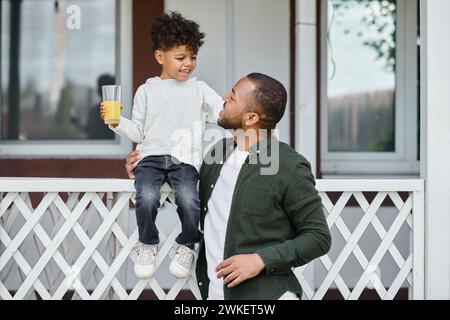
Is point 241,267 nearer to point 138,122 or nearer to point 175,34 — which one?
point 138,122

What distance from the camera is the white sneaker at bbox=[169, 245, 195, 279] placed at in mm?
3135

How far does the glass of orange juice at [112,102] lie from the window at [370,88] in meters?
2.60

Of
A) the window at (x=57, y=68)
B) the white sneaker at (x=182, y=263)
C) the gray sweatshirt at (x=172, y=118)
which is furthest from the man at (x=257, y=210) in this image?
the window at (x=57, y=68)

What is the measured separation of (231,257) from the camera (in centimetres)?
275

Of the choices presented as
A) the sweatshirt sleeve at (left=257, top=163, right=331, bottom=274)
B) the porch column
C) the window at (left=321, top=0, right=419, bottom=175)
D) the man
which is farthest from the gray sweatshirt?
the window at (left=321, top=0, right=419, bottom=175)

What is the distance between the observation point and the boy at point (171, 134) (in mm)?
3109

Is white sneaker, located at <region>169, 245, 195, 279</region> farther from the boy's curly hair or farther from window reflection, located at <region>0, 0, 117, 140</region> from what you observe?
window reflection, located at <region>0, 0, 117, 140</region>

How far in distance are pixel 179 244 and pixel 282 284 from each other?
57cm

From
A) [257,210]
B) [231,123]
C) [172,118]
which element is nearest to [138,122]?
[172,118]

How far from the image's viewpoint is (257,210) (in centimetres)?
280

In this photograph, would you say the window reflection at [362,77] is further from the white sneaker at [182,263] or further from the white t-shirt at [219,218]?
the white t-shirt at [219,218]

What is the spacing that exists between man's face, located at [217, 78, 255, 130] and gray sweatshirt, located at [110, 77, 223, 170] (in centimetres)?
34
